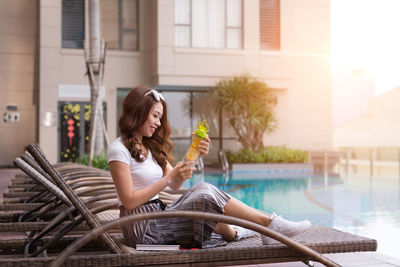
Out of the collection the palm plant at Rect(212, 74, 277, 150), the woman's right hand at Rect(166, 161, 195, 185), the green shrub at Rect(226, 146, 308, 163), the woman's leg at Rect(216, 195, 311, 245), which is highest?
the palm plant at Rect(212, 74, 277, 150)

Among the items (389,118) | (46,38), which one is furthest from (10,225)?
(389,118)

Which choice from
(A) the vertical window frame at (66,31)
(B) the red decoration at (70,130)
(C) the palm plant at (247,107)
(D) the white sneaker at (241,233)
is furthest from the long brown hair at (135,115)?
(A) the vertical window frame at (66,31)

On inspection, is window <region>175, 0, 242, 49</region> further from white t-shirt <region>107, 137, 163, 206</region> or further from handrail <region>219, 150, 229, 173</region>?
white t-shirt <region>107, 137, 163, 206</region>

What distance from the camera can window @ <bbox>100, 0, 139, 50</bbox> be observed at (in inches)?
729

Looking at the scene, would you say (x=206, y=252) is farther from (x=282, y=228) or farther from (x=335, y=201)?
(x=335, y=201)

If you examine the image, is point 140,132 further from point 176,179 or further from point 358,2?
point 358,2

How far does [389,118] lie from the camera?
116ft

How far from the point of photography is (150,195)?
2732 mm

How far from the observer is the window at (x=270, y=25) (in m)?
19.2

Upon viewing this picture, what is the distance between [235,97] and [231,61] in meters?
1.93

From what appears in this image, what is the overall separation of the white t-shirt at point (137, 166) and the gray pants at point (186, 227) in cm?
17

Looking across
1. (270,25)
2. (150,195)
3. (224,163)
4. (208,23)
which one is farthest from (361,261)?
(270,25)

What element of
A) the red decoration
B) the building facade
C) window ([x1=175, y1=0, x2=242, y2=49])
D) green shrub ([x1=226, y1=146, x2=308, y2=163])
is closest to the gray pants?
green shrub ([x1=226, y1=146, x2=308, y2=163])

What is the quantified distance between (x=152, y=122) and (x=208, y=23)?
1628 cm
